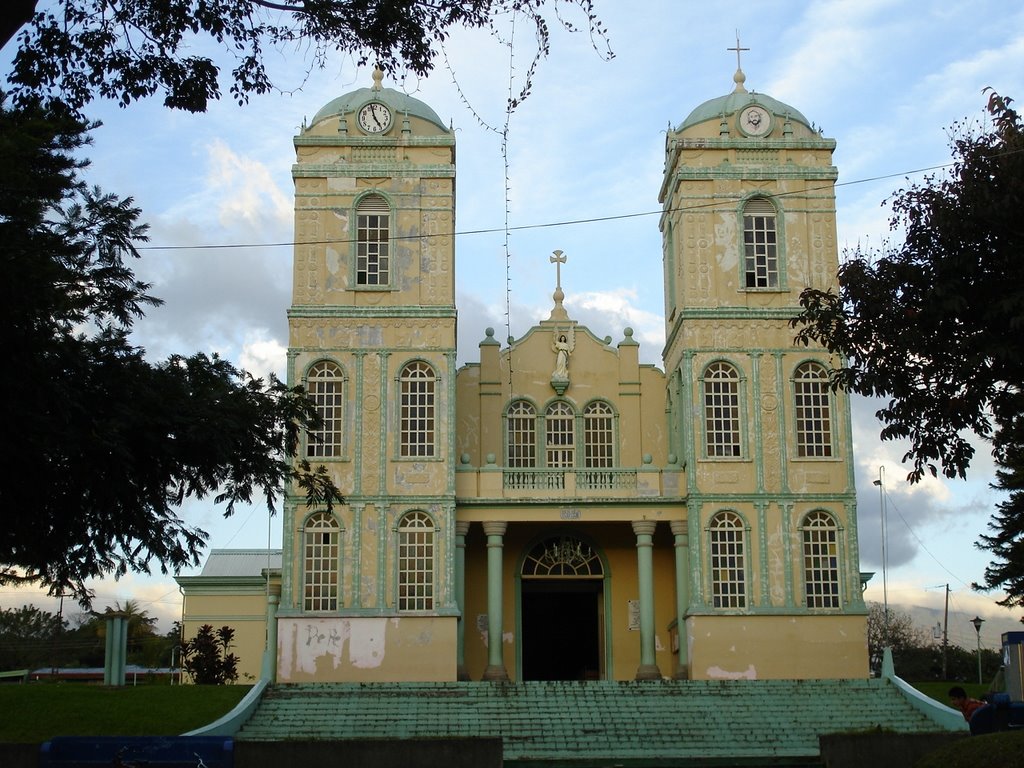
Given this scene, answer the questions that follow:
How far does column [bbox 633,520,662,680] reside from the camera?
33625 millimetres

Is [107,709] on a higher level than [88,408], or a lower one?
lower

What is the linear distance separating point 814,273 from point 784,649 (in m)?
9.07


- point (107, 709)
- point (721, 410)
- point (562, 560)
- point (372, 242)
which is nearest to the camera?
point (107, 709)

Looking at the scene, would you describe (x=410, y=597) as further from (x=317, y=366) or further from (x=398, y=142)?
(x=398, y=142)

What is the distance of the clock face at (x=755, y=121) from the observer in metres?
35.6

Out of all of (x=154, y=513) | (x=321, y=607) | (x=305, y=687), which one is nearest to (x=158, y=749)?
(x=154, y=513)

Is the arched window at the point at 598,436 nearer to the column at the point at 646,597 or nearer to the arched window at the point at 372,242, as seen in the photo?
the column at the point at 646,597

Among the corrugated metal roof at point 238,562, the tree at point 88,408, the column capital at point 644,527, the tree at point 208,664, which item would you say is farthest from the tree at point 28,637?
the tree at point 88,408

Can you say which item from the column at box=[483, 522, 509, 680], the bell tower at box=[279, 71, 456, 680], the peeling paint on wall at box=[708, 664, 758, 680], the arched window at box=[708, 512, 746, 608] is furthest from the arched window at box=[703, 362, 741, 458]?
the bell tower at box=[279, 71, 456, 680]

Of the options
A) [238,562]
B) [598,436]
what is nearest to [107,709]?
[598,436]

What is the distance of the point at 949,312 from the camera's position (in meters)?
17.5

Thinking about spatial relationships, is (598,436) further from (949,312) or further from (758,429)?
(949,312)

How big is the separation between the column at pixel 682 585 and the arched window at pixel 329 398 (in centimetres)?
824

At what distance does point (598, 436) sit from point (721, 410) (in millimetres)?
3966
